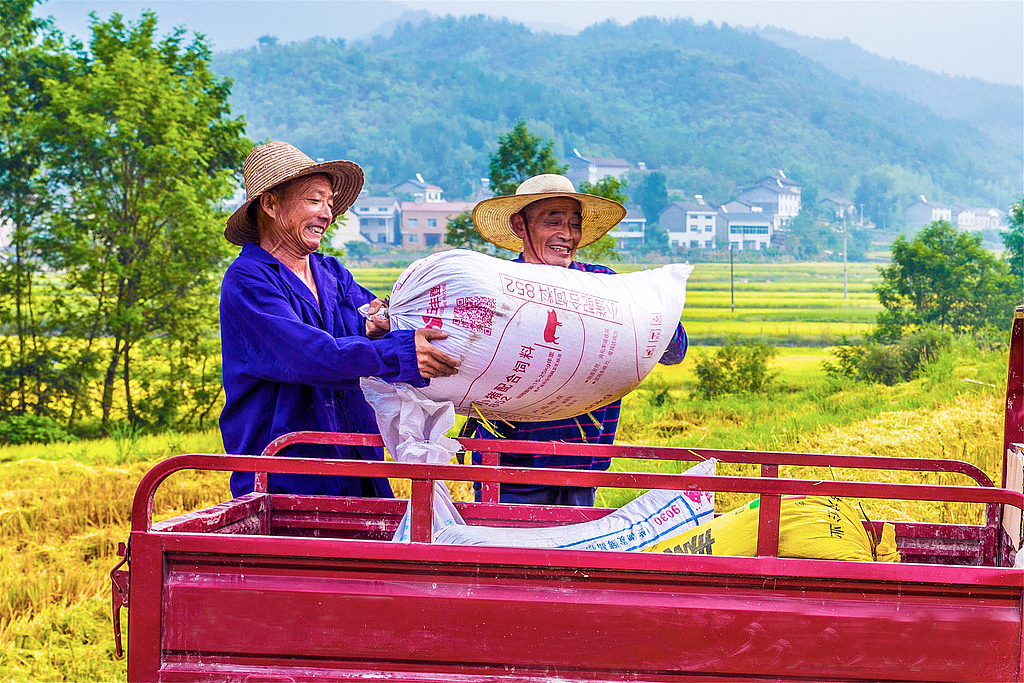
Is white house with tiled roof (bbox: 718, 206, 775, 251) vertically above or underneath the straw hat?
above

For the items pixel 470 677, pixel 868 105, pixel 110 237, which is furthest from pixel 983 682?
pixel 868 105

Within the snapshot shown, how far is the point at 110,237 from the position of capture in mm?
9438

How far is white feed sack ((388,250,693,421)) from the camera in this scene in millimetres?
2506

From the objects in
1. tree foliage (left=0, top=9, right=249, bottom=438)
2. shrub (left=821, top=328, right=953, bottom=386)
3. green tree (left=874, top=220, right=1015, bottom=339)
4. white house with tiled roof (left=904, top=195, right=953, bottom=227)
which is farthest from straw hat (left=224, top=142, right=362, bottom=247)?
white house with tiled roof (left=904, top=195, right=953, bottom=227)

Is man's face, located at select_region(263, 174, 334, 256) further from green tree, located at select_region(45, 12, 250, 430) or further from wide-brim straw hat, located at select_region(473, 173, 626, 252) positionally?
green tree, located at select_region(45, 12, 250, 430)

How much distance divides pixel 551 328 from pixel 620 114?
22.6 m

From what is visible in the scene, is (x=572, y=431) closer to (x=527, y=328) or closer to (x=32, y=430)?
(x=527, y=328)

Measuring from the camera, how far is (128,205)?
9.52 meters

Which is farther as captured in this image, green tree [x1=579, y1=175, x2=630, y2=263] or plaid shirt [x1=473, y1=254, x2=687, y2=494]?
green tree [x1=579, y1=175, x2=630, y2=263]

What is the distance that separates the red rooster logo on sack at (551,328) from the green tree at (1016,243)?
11.3m

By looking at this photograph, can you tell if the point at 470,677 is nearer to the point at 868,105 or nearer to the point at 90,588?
the point at 90,588

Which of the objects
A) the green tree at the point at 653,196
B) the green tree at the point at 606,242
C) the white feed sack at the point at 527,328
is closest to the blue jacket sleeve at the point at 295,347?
the white feed sack at the point at 527,328

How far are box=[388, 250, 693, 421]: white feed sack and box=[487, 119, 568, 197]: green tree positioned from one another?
25.0 ft

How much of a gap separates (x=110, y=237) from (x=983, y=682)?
9.47m
